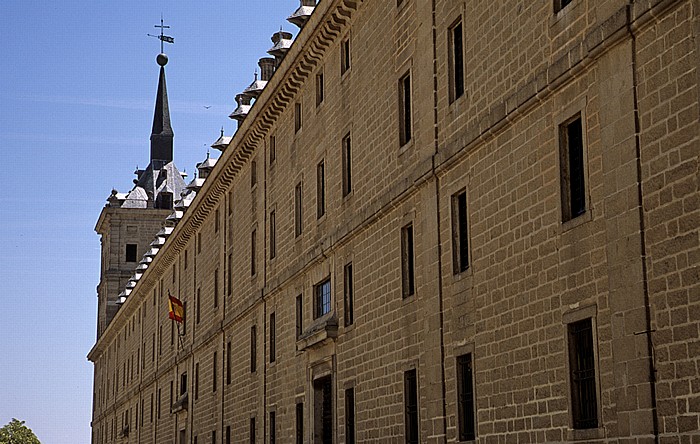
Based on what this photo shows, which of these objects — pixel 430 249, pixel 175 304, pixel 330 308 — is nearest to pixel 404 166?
pixel 430 249

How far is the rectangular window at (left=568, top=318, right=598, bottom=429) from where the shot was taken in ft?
55.9

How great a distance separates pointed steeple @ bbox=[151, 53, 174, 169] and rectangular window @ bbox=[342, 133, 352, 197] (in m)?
76.4

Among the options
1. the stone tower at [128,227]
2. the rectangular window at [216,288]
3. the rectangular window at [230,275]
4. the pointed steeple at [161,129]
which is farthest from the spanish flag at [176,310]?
the pointed steeple at [161,129]

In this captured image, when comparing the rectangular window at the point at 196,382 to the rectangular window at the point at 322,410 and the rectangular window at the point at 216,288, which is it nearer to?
the rectangular window at the point at 216,288

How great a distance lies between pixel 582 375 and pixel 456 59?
25.4 feet

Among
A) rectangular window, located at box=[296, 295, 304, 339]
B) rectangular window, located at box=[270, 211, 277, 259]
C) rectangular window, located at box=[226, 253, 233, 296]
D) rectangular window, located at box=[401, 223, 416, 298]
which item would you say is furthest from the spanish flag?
rectangular window, located at box=[401, 223, 416, 298]

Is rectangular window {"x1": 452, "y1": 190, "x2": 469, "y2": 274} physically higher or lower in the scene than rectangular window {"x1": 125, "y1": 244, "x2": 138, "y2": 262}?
lower

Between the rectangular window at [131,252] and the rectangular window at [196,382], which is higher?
the rectangular window at [131,252]

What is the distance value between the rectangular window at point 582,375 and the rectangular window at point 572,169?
1664 mm

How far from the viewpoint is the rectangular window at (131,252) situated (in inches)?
3775

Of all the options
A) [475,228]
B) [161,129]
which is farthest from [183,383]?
[161,129]

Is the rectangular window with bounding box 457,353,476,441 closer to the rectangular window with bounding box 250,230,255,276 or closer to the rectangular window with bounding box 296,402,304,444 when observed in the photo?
the rectangular window with bounding box 296,402,304,444

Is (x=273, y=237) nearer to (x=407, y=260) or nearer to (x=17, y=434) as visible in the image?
(x=407, y=260)

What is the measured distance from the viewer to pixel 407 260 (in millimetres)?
25312
